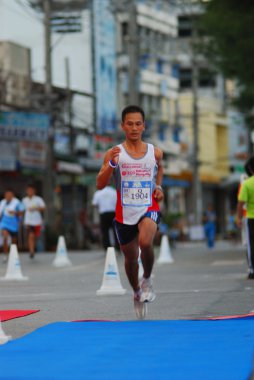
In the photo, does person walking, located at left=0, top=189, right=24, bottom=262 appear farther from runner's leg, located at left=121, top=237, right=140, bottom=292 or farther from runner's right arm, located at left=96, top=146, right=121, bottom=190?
runner's right arm, located at left=96, top=146, right=121, bottom=190

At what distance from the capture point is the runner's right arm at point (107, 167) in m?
11.6

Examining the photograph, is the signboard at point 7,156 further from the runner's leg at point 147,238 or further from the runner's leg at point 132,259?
the runner's leg at point 147,238

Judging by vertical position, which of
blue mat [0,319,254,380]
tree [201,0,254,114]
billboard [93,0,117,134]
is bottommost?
blue mat [0,319,254,380]

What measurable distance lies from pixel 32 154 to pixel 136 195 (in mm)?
30935

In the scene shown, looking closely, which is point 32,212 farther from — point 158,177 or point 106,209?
point 158,177

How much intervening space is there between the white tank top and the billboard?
49.8 metres

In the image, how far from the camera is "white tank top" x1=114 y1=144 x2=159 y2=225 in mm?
11852

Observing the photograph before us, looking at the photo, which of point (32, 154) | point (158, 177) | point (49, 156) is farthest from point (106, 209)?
point (158, 177)

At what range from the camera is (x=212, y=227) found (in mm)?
47531

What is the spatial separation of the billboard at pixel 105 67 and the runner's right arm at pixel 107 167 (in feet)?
164

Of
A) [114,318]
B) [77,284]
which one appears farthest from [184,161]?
[114,318]

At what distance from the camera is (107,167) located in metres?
11.6

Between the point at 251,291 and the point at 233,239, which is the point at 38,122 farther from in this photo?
the point at 251,291

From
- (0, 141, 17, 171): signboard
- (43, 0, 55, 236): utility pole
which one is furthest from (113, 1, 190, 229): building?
(0, 141, 17, 171): signboard
